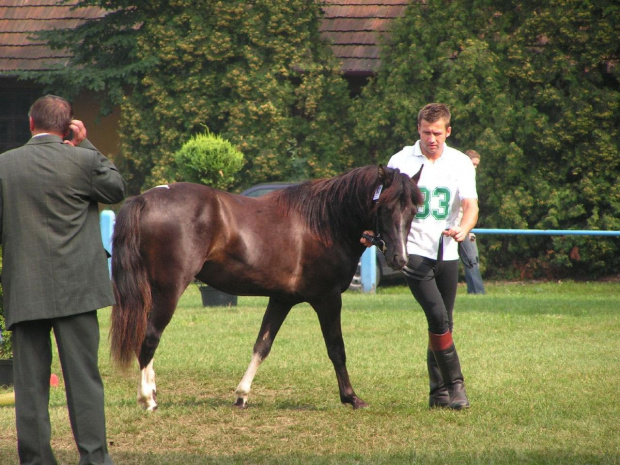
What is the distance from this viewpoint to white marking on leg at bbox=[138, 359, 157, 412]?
6.73 m

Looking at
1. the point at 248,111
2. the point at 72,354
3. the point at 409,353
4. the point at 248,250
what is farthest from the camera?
the point at 248,111

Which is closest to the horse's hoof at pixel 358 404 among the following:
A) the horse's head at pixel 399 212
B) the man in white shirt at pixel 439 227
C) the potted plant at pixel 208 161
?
the man in white shirt at pixel 439 227

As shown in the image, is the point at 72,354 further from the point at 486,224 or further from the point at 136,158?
the point at 136,158

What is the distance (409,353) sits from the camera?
9.42m

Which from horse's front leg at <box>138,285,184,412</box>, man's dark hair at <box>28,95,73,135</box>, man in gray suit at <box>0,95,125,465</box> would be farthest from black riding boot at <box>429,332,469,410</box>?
man's dark hair at <box>28,95,73,135</box>

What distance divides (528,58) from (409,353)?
9278 mm

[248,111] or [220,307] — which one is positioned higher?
[248,111]

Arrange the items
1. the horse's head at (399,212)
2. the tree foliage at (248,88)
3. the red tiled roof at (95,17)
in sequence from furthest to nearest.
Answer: the red tiled roof at (95,17), the tree foliage at (248,88), the horse's head at (399,212)

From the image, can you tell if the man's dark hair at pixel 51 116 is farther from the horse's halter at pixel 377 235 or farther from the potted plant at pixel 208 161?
the potted plant at pixel 208 161

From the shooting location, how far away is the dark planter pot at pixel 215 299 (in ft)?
45.0

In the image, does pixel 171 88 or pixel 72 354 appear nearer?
pixel 72 354

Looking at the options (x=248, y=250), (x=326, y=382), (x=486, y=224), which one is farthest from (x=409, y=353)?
(x=486, y=224)

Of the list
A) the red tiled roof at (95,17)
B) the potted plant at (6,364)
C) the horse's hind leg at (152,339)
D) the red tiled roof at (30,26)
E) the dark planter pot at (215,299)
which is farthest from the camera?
the red tiled roof at (30,26)

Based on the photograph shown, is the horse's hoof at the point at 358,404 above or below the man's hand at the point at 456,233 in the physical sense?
below
